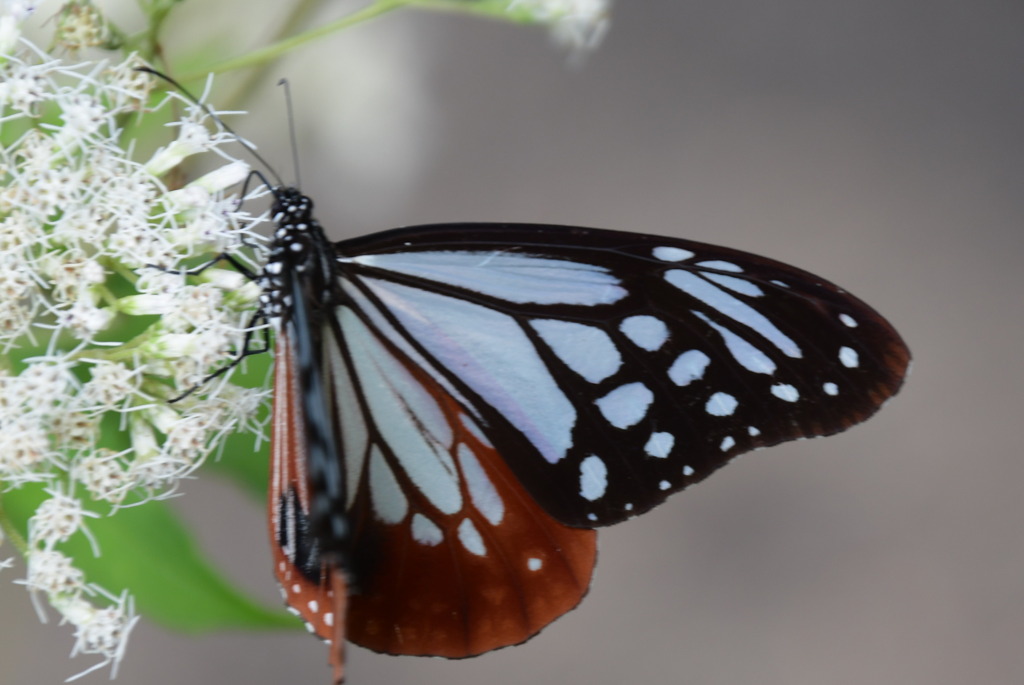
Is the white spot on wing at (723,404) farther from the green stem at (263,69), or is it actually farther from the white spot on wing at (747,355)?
the green stem at (263,69)

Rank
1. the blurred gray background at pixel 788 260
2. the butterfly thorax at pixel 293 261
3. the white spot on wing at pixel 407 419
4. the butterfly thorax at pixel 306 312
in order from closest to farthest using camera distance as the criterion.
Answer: the butterfly thorax at pixel 306 312, the butterfly thorax at pixel 293 261, the white spot on wing at pixel 407 419, the blurred gray background at pixel 788 260

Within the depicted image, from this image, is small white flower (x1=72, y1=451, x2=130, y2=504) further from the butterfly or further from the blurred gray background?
the blurred gray background

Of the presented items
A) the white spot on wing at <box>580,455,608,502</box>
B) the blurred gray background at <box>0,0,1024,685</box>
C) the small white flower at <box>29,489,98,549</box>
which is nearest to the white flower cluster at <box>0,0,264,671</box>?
the small white flower at <box>29,489,98,549</box>

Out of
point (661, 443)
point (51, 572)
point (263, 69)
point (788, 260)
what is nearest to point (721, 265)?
point (661, 443)

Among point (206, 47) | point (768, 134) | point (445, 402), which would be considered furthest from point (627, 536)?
point (206, 47)

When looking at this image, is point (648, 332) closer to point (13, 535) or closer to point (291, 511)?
point (291, 511)

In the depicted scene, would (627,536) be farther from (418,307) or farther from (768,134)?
(418,307)

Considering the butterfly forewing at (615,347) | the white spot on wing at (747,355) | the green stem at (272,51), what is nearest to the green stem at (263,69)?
the green stem at (272,51)
